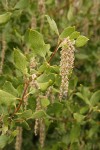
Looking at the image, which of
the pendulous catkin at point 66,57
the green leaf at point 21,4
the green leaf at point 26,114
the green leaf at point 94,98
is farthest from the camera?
the green leaf at point 94,98

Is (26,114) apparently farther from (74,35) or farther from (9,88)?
(74,35)

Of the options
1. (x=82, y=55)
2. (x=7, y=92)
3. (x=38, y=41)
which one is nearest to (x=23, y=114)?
(x=7, y=92)

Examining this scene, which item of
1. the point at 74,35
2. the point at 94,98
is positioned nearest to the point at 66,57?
the point at 74,35

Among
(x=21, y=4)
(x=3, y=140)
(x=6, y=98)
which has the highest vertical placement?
(x=21, y=4)

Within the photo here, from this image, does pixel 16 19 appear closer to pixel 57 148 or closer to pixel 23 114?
pixel 57 148

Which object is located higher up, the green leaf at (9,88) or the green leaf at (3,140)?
the green leaf at (9,88)

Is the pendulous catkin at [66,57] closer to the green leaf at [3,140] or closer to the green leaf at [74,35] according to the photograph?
the green leaf at [74,35]

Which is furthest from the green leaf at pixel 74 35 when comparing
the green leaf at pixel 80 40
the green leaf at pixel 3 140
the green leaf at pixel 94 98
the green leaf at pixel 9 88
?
the green leaf at pixel 94 98

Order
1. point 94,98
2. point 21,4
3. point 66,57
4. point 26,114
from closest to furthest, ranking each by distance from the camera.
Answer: point 66,57 → point 26,114 → point 21,4 → point 94,98
